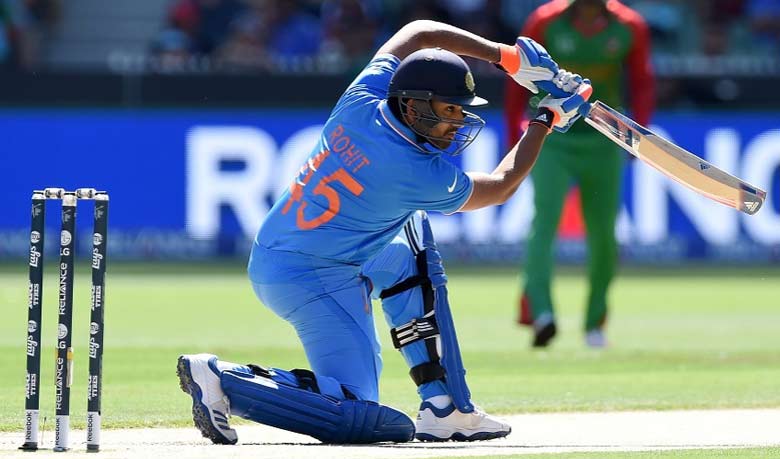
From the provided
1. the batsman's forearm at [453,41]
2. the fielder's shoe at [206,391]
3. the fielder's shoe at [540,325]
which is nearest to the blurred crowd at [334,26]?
the fielder's shoe at [540,325]

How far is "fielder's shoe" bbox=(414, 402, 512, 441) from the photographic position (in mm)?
6246

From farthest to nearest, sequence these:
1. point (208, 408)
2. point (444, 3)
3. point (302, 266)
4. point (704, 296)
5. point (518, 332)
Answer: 1. point (444, 3)
2. point (704, 296)
3. point (518, 332)
4. point (302, 266)
5. point (208, 408)

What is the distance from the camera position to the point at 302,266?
6.21 metres

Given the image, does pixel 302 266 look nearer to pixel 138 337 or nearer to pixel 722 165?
pixel 138 337

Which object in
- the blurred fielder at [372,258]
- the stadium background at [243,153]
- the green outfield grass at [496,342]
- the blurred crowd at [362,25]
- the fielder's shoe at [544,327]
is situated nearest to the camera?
the blurred fielder at [372,258]

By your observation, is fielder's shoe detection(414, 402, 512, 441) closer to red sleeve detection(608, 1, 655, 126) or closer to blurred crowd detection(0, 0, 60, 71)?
red sleeve detection(608, 1, 655, 126)

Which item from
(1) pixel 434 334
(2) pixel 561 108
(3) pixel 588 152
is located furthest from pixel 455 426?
(3) pixel 588 152

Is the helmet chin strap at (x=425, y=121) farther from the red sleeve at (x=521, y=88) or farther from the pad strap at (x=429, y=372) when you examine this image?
the red sleeve at (x=521, y=88)

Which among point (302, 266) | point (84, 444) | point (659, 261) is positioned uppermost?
point (659, 261)

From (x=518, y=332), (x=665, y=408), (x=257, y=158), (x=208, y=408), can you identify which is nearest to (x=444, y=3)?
(x=257, y=158)

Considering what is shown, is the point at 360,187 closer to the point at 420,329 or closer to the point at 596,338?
the point at 420,329

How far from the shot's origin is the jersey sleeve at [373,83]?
6273mm

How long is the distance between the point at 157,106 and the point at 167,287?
277 centimetres

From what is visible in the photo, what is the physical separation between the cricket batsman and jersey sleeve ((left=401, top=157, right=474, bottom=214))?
13.5 ft
